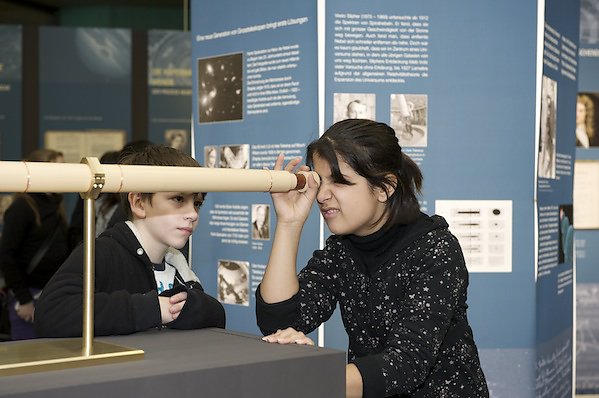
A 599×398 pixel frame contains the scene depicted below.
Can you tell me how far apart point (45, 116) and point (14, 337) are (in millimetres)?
4011

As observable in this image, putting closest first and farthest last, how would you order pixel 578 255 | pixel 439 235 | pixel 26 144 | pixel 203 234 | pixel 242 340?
pixel 242 340 < pixel 439 235 < pixel 203 234 < pixel 578 255 < pixel 26 144

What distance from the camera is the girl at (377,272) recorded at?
194 cm

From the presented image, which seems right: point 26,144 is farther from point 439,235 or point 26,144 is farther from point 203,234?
point 439,235

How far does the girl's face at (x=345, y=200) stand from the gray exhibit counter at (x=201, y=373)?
2.30 ft

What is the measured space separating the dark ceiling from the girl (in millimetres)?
11005

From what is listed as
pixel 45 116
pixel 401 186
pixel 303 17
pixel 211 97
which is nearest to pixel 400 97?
pixel 303 17

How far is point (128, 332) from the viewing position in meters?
1.46

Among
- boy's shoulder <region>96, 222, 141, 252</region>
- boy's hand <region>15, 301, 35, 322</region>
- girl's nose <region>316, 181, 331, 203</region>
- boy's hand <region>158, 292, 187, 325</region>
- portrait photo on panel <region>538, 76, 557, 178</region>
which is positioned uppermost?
portrait photo on panel <region>538, 76, 557, 178</region>

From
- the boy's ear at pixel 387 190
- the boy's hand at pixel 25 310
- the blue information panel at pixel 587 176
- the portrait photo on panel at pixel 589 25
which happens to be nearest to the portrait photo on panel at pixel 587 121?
the blue information panel at pixel 587 176

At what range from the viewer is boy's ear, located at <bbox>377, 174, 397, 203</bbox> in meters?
2.14

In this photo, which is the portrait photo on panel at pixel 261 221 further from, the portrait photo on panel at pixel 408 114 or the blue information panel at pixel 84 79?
the blue information panel at pixel 84 79

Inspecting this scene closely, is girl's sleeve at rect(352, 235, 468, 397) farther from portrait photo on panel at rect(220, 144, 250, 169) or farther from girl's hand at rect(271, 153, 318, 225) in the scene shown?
portrait photo on panel at rect(220, 144, 250, 169)

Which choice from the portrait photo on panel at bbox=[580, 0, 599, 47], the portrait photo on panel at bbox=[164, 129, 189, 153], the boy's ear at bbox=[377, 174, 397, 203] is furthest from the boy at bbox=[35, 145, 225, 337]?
the portrait photo on panel at bbox=[164, 129, 189, 153]

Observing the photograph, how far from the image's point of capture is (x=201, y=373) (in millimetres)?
1136
